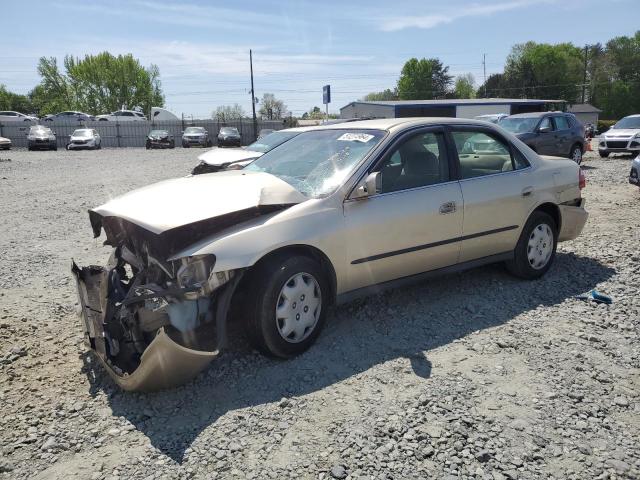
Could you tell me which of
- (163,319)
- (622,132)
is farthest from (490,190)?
(622,132)

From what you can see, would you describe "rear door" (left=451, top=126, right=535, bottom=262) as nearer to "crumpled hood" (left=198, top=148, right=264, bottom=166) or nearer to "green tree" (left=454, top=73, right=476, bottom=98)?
"crumpled hood" (left=198, top=148, right=264, bottom=166)

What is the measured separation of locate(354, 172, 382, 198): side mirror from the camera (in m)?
3.88

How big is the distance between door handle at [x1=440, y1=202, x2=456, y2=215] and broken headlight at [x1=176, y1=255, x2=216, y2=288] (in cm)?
209

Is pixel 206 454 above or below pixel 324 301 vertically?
below

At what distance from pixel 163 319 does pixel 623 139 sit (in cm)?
2024

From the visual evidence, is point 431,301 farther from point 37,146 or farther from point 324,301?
point 37,146

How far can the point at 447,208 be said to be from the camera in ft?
14.8

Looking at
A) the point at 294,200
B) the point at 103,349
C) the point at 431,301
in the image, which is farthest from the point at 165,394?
the point at 431,301

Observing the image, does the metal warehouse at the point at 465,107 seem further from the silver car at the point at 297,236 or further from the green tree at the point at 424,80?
the green tree at the point at 424,80

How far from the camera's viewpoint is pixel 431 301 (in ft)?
15.8

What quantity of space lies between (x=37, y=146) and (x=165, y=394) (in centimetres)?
3468

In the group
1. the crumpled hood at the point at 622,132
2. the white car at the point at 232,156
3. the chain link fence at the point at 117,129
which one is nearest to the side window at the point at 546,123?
the crumpled hood at the point at 622,132

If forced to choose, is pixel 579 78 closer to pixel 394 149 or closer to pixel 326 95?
pixel 326 95

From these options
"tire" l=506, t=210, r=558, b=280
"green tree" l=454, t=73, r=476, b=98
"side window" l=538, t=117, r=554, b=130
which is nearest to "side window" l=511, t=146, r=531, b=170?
"tire" l=506, t=210, r=558, b=280
